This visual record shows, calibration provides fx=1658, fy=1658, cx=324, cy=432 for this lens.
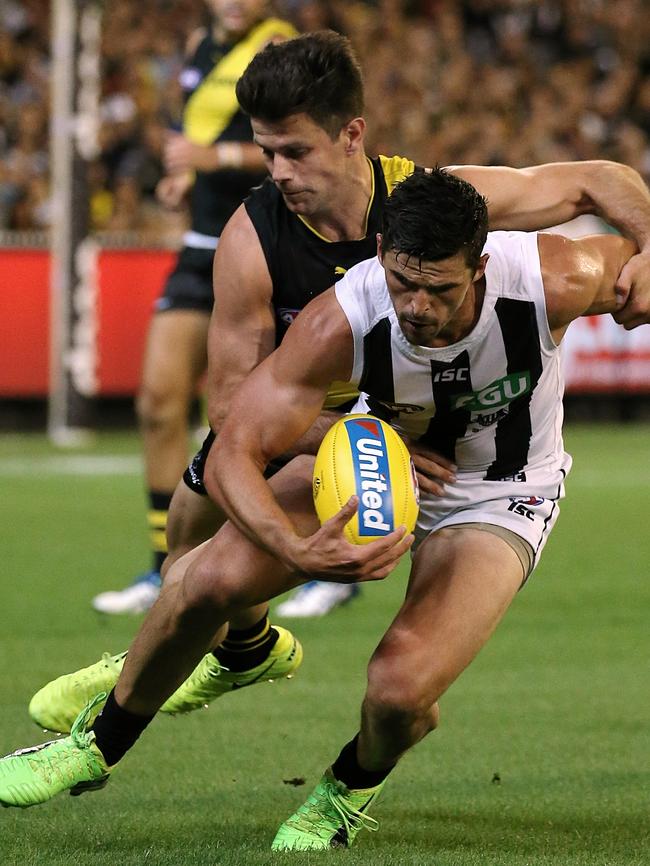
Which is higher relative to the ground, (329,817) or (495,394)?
(495,394)

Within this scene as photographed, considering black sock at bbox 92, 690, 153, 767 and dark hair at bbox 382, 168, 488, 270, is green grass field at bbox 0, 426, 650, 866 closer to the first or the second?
black sock at bbox 92, 690, 153, 767

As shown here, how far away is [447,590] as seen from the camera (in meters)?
4.21

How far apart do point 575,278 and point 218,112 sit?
377cm

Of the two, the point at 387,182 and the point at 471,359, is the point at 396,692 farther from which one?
the point at 387,182

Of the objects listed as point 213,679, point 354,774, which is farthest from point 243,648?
point 354,774

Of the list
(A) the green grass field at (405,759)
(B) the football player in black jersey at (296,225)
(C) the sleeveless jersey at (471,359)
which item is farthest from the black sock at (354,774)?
(C) the sleeveless jersey at (471,359)

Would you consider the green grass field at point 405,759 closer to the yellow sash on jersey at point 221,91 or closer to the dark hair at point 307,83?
the dark hair at point 307,83

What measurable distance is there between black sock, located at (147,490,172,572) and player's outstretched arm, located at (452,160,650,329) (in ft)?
9.35

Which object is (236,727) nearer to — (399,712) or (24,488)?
(399,712)

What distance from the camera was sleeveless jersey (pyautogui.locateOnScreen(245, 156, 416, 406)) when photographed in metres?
4.70

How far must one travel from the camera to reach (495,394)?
4.31 meters

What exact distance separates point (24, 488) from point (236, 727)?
21.5ft

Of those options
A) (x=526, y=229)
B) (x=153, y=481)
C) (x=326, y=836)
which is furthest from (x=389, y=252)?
(x=153, y=481)

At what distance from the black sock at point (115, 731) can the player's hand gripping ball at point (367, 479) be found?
772mm
